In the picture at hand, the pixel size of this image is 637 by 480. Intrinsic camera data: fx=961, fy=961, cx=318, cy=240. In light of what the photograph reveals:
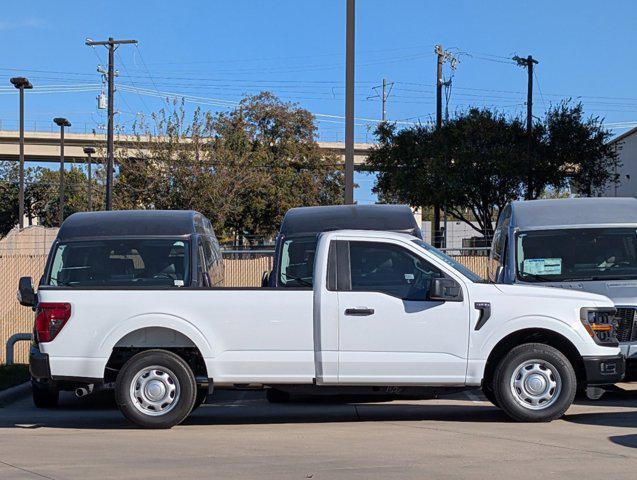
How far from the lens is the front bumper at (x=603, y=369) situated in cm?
977

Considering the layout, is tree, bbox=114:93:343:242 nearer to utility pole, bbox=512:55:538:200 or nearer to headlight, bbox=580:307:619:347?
utility pole, bbox=512:55:538:200

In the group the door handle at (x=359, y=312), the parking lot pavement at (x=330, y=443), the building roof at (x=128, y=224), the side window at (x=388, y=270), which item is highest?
the building roof at (x=128, y=224)

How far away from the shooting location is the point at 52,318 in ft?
32.1

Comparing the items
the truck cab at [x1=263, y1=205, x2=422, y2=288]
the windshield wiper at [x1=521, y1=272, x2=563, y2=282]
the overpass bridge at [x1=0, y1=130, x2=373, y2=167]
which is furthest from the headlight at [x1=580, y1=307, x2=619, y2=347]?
the overpass bridge at [x1=0, y1=130, x2=373, y2=167]

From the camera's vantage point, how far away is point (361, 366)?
379 inches

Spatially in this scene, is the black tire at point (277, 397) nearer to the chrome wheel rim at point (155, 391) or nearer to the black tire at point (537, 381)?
the chrome wheel rim at point (155, 391)

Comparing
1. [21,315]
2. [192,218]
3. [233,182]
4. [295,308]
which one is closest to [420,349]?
[295,308]

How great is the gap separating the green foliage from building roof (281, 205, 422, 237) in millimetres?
22921

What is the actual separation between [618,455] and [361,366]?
2.63 m

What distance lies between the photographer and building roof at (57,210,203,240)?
12.2 m

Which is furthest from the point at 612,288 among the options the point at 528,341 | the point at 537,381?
the point at 537,381

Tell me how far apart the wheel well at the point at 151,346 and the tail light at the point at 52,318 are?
0.60 meters

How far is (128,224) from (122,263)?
0.74 metres

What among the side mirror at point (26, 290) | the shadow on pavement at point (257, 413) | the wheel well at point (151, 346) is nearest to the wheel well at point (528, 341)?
the shadow on pavement at point (257, 413)
